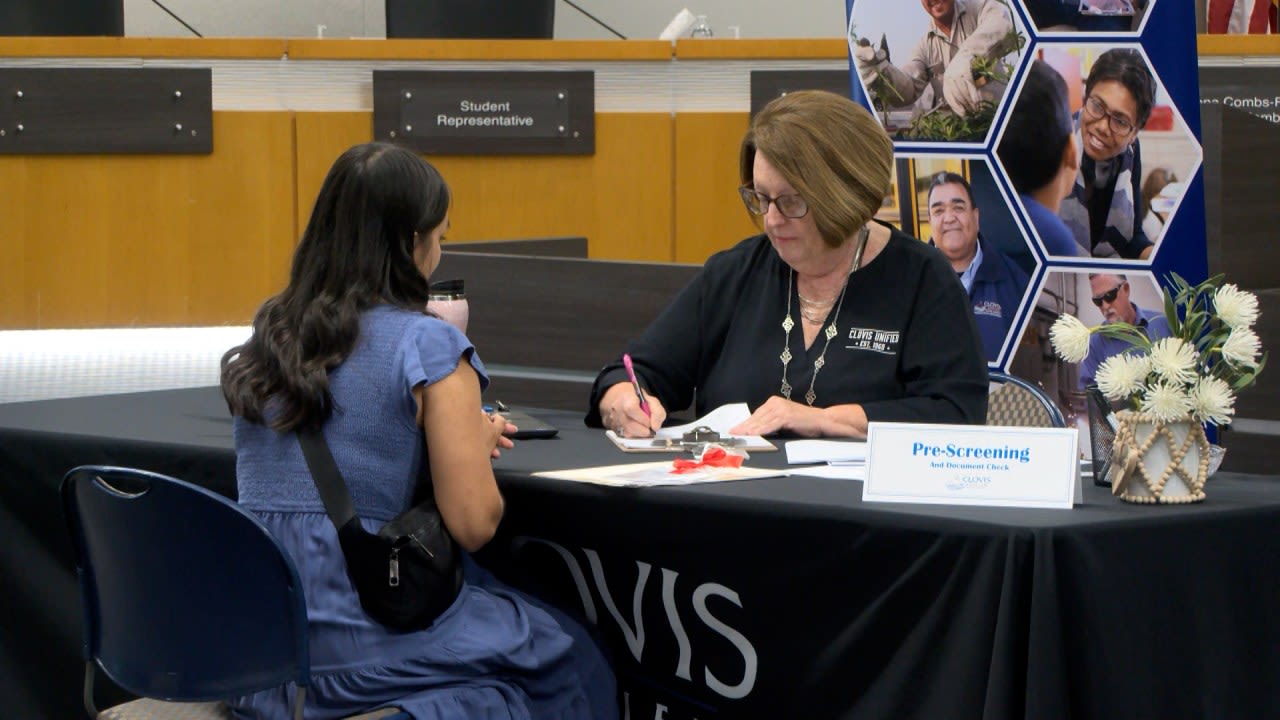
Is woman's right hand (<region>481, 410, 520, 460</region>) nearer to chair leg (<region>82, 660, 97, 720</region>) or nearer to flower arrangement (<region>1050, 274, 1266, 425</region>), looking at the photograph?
chair leg (<region>82, 660, 97, 720</region>)

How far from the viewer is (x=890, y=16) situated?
125 inches

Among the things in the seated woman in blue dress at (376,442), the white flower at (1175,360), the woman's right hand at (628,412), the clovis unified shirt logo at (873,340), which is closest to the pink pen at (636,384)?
the woman's right hand at (628,412)

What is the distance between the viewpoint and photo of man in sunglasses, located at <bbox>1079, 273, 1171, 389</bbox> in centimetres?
290

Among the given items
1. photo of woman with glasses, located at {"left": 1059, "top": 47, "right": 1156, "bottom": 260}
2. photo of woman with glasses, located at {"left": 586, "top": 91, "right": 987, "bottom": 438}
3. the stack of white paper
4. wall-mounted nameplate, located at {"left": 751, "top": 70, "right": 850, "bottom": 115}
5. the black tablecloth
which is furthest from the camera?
wall-mounted nameplate, located at {"left": 751, "top": 70, "right": 850, "bottom": 115}

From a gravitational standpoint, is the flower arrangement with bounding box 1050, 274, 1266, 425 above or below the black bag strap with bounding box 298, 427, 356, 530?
above

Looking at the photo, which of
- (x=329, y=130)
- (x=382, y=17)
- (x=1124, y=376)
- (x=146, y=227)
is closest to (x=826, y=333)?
(x=1124, y=376)

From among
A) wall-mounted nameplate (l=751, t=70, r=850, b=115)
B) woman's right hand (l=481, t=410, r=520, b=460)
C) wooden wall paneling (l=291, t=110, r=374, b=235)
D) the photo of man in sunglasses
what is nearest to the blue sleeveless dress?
woman's right hand (l=481, t=410, r=520, b=460)

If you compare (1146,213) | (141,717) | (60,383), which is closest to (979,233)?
(1146,213)

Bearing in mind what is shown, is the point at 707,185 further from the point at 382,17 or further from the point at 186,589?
the point at 186,589

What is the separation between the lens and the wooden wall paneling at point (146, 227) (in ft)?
19.0

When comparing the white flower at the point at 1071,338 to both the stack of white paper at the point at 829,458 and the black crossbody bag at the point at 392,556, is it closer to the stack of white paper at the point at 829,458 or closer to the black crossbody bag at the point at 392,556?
the stack of white paper at the point at 829,458

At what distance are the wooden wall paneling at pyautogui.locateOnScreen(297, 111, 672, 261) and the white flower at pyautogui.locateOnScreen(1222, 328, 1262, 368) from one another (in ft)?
13.2

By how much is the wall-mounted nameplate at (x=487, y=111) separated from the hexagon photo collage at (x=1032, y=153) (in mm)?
2506

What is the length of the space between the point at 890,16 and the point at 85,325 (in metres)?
3.71
